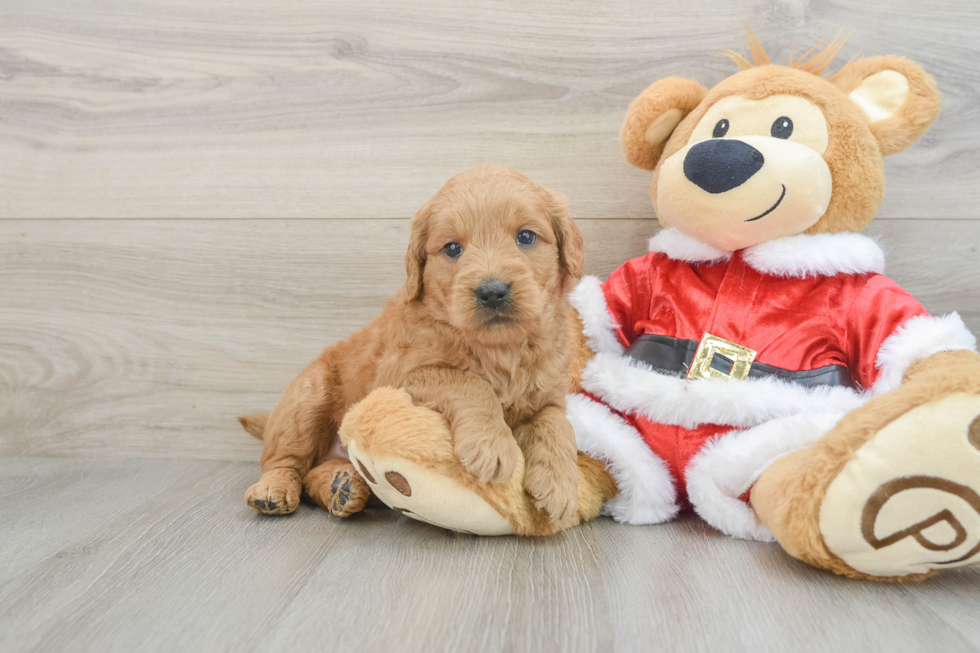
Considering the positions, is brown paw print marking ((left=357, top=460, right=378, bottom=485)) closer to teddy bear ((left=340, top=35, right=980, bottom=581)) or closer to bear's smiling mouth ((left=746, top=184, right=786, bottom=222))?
teddy bear ((left=340, top=35, right=980, bottom=581))

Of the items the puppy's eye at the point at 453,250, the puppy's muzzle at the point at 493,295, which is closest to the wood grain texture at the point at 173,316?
the puppy's eye at the point at 453,250

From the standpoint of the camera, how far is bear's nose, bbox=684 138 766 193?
120cm

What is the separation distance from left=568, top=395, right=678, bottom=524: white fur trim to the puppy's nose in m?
0.36

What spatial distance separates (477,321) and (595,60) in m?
0.92

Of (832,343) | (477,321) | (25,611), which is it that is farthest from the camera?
(832,343)

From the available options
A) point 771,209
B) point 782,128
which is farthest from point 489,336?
point 782,128

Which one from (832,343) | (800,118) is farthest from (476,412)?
(800,118)

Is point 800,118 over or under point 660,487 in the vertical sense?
over

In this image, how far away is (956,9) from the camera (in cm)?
155

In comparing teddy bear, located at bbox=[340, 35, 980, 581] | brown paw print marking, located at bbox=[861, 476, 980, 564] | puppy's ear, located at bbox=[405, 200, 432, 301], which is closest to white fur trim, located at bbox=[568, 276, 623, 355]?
teddy bear, located at bbox=[340, 35, 980, 581]

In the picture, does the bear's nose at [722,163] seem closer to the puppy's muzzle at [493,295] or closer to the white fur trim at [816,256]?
the white fur trim at [816,256]

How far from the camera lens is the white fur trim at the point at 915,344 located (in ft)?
3.69

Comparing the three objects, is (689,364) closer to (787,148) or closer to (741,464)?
(741,464)

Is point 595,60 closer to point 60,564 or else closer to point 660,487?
point 660,487
